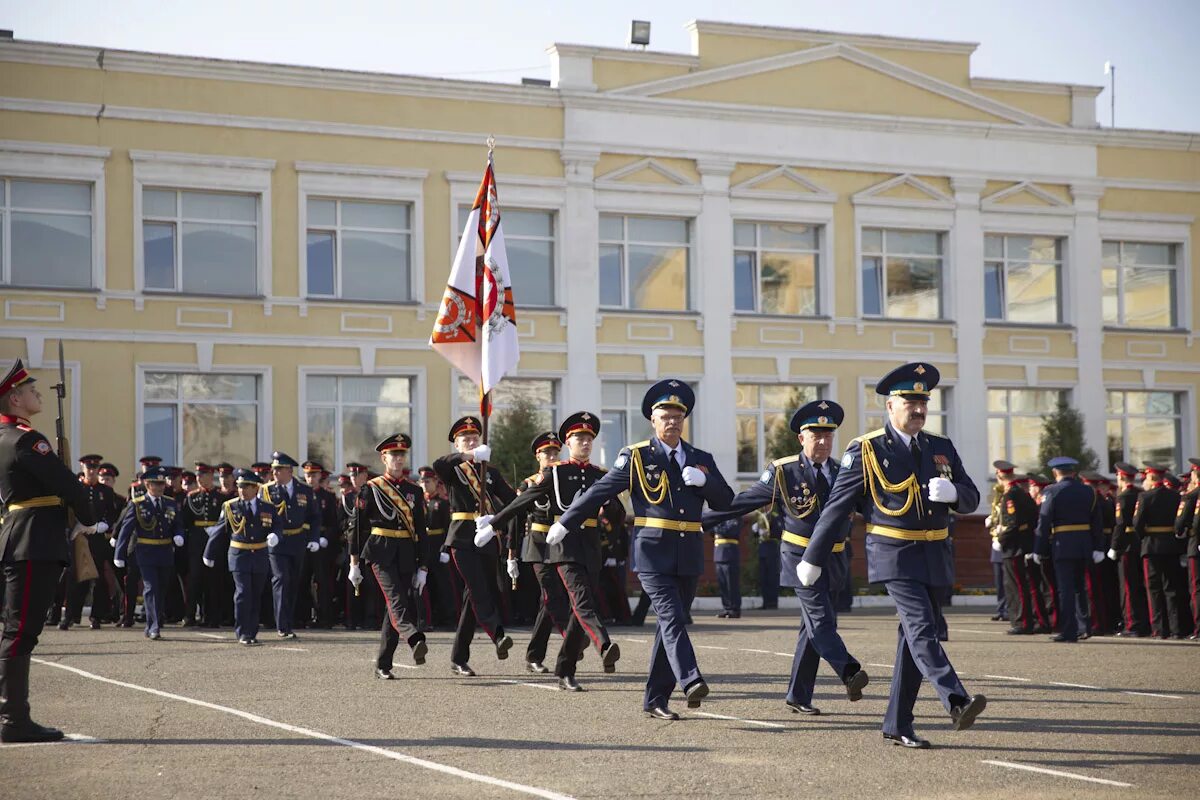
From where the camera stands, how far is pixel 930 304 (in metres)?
36.1

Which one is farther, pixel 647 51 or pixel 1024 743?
pixel 647 51

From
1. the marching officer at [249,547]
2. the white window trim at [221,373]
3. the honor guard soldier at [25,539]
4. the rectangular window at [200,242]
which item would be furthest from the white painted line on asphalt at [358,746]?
the rectangular window at [200,242]

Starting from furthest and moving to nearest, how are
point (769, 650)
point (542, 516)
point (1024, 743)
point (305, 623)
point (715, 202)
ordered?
point (715, 202) < point (305, 623) < point (769, 650) < point (542, 516) < point (1024, 743)

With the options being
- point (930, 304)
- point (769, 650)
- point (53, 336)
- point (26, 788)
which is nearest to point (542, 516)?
point (769, 650)

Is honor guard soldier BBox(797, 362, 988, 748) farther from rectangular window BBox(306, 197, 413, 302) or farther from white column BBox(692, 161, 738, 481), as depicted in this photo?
white column BBox(692, 161, 738, 481)

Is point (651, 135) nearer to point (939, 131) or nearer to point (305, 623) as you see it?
point (939, 131)

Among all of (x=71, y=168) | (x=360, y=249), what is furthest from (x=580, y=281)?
(x=71, y=168)

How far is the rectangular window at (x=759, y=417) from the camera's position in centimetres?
3419

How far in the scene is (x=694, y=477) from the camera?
1110 cm

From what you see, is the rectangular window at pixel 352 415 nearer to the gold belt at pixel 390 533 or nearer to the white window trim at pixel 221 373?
the white window trim at pixel 221 373

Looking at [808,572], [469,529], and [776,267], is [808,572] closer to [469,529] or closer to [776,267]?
[469,529]

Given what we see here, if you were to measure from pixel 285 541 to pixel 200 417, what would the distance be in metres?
12.1

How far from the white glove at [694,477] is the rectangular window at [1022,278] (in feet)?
86.9

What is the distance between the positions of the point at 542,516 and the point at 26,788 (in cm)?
646
